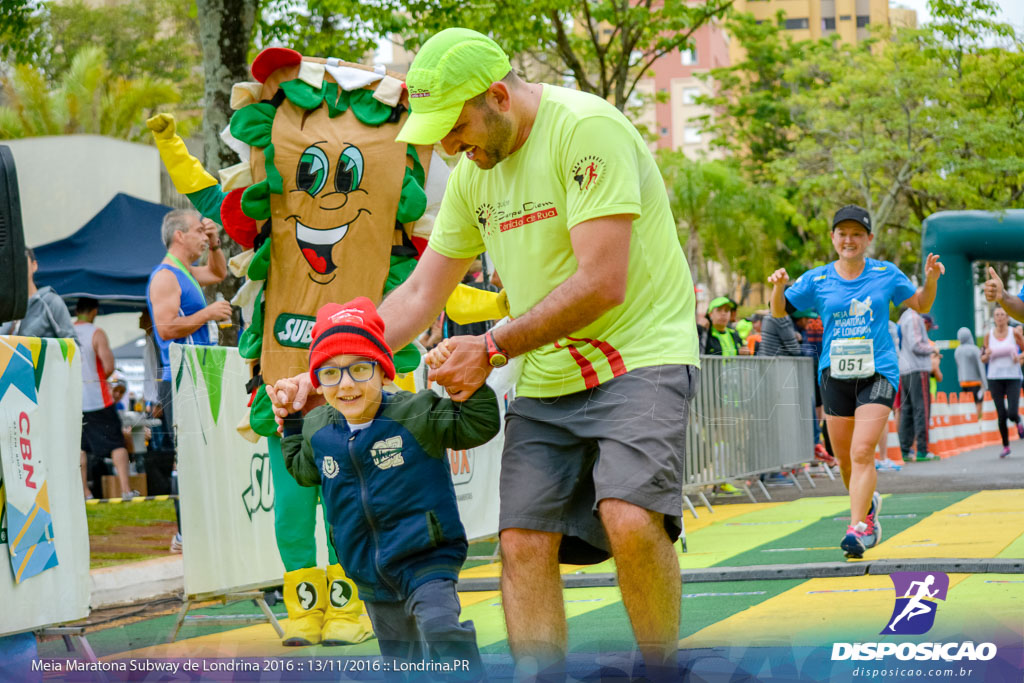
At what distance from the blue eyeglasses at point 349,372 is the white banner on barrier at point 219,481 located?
185cm

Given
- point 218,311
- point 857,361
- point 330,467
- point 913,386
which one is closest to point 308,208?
point 218,311

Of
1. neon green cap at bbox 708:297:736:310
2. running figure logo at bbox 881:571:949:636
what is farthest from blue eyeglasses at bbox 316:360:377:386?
neon green cap at bbox 708:297:736:310

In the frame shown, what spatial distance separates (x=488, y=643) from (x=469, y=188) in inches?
71.3

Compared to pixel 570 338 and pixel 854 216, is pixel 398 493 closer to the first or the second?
pixel 570 338

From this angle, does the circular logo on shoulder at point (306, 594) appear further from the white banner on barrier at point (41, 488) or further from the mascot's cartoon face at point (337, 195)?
the mascot's cartoon face at point (337, 195)

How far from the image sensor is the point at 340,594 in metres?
4.71

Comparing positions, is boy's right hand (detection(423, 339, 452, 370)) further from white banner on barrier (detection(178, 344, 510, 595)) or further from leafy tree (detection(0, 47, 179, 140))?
leafy tree (detection(0, 47, 179, 140))

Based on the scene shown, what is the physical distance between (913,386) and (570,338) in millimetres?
2889

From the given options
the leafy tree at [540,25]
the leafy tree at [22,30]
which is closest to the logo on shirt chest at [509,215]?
the leafy tree at [22,30]

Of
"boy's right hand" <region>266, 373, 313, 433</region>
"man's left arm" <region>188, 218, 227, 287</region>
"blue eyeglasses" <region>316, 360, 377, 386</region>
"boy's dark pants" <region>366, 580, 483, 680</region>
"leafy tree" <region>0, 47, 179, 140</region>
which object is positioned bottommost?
"boy's dark pants" <region>366, 580, 483, 680</region>

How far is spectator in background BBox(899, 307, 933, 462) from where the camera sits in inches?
203

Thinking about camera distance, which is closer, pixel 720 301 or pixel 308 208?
pixel 308 208

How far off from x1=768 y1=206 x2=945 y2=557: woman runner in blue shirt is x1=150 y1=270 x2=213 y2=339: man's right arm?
93.7 inches

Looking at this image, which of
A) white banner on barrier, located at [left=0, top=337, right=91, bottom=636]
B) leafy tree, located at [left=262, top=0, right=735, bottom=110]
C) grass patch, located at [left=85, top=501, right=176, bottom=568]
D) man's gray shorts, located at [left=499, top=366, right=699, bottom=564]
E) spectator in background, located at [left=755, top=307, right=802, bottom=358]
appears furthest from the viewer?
leafy tree, located at [left=262, top=0, right=735, bottom=110]
